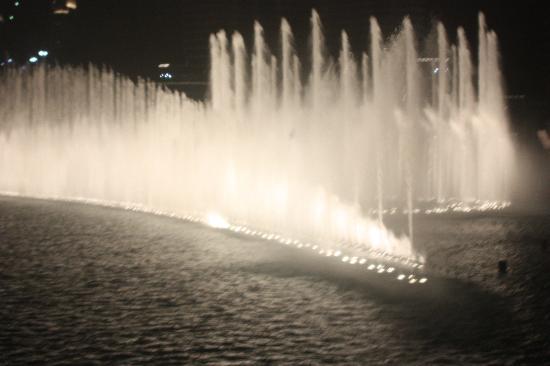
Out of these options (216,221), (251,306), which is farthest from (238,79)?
(251,306)

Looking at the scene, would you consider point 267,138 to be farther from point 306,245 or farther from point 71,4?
point 71,4

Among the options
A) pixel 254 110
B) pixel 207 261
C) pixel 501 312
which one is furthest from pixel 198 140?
pixel 501 312

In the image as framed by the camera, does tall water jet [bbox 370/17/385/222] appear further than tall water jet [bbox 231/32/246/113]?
No

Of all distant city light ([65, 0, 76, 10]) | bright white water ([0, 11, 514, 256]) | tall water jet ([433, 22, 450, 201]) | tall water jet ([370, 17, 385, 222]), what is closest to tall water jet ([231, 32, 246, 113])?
bright white water ([0, 11, 514, 256])

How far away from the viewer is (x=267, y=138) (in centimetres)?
2356

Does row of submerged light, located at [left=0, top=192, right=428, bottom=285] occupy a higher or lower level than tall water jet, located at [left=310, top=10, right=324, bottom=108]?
lower

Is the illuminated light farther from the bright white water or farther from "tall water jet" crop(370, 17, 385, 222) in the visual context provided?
"tall water jet" crop(370, 17, 385, 222)

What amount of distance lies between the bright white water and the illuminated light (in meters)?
0.46

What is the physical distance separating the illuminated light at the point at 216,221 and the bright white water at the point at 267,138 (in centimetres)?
46

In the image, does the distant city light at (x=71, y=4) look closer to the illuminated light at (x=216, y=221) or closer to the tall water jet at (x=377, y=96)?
the tall water jet at (x=377, y=96)

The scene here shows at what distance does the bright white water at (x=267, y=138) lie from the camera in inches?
869

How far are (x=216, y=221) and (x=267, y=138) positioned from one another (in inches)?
223

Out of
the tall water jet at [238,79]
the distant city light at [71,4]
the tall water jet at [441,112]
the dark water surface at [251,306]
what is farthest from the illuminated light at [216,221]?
the distant city light at [71,4]

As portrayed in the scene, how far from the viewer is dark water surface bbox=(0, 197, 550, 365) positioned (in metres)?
6.86
